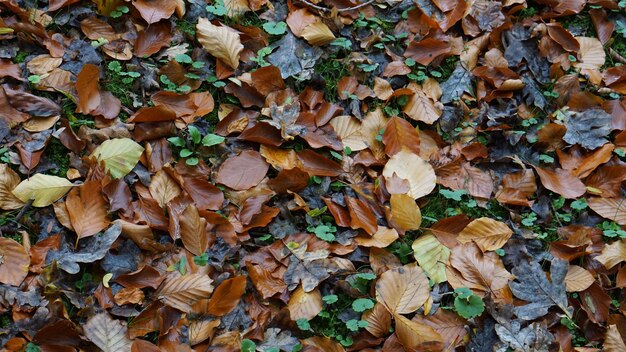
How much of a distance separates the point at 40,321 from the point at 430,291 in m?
1.45

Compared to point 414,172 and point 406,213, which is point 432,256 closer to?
point 406,213

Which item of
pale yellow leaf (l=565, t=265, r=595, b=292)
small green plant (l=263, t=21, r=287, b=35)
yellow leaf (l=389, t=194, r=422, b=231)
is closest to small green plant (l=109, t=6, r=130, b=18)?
small green plant (l=263, t=21, r=287, b=35)

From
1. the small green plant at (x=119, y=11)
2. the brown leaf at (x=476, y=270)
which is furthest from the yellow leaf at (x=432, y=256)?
the small green plant at (x=119, y=11)

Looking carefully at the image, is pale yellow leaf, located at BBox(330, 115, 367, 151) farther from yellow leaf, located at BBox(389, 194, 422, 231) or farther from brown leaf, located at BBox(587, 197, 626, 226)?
brown leaf, located at BBox(587, 197, 626, 226)

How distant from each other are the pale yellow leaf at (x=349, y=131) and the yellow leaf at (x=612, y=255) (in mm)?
1137

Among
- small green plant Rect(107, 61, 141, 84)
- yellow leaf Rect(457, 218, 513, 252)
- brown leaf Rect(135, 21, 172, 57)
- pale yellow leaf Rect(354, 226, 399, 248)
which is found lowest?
yellow leaf Rect(457, 218, 513, 252)

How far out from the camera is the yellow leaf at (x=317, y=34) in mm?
3136

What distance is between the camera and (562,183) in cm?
294

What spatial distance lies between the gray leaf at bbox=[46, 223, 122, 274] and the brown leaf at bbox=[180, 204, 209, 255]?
0.24 m

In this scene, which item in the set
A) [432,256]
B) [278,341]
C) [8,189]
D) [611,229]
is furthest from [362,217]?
[8,189]

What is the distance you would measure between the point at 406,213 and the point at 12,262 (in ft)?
5.06

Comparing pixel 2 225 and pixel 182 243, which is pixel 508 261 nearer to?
pixel 182 243

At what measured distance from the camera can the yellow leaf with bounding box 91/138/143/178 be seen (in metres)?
2.60

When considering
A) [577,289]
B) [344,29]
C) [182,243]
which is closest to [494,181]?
[577,289]
